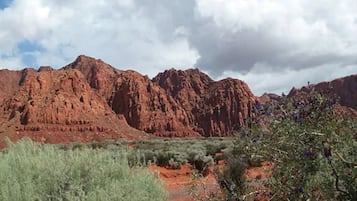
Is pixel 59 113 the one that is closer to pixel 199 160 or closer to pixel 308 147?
pixel 199 160

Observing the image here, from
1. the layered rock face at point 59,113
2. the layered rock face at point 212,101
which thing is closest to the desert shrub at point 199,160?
the layered rock face at point 59,113

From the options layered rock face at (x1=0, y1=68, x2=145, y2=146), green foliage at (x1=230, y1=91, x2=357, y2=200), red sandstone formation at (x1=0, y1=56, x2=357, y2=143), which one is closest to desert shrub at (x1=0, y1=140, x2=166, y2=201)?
green foliage at (x1=230, y1=91, x2=357, y2=200)

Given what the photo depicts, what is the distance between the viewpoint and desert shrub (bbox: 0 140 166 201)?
24.4ft

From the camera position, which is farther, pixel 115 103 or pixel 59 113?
pixel 115 103

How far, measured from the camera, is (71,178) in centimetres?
788

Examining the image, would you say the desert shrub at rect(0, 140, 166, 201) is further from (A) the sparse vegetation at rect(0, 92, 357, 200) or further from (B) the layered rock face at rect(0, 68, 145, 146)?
(B) the layered rock face at rect(0, 68, 145, 146)

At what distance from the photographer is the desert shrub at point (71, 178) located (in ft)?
24.4

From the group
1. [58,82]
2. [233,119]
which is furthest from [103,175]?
[233,119]

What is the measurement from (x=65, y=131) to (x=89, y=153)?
192 feet

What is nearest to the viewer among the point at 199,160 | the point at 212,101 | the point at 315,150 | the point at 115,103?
the point at 315,150

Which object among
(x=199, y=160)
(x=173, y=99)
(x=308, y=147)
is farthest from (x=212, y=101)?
(x=308, y=147)

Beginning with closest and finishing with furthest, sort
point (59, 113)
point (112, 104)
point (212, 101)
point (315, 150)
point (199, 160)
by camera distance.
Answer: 1. point (315, 150)
2. point (199, 160)
3. point (59, 113)
4. point (112, 104)
5. point (212, 101)

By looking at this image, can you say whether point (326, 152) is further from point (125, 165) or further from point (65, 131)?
point (65, 131)

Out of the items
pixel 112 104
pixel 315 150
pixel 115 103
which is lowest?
pixel 315 150
